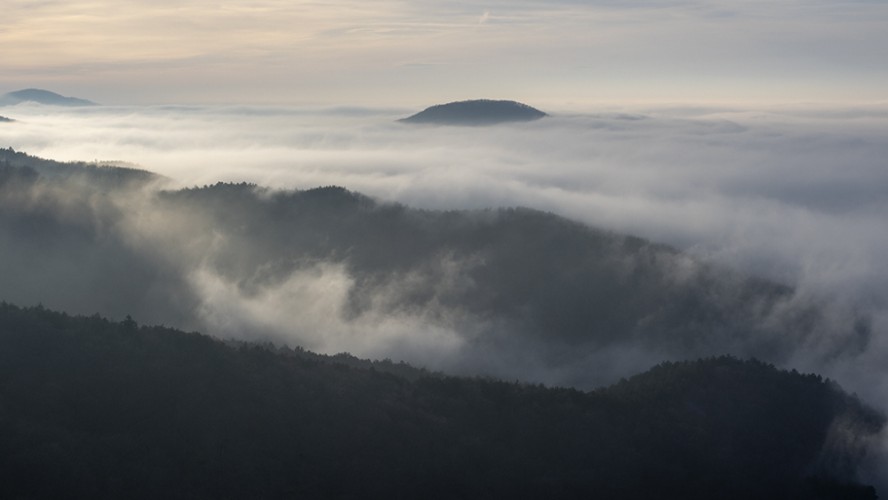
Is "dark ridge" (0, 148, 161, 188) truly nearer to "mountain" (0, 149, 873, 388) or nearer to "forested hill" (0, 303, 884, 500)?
"mountain" (0, 149, 873, 388)

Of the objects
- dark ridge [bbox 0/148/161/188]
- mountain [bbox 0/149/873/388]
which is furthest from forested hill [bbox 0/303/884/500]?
dark ridge [bbox 0/148/161/188]

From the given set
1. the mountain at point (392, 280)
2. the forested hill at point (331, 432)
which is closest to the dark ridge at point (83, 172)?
the mountain at point (392, 280)

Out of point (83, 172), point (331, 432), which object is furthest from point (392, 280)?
point (331, 432)

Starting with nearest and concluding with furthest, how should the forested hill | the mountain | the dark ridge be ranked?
the forested hill
the mountain
the dark ridge

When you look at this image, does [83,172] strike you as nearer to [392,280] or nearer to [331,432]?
[392,280]

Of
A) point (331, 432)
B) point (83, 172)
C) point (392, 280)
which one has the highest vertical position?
point (83, 172)

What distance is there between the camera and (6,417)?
161 ft

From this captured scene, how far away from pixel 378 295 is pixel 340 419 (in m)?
112

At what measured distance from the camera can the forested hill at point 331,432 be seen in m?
49.1

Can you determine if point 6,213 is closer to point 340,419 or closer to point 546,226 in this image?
point 546,226

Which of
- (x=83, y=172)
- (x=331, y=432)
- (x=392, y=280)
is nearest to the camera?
(x=331, y=432)

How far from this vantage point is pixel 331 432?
5778 cm

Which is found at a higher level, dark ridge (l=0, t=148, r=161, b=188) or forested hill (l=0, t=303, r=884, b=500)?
dark ridge (l=0, t=148, r=161, b=188)

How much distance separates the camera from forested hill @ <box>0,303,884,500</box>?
49.1 meters
